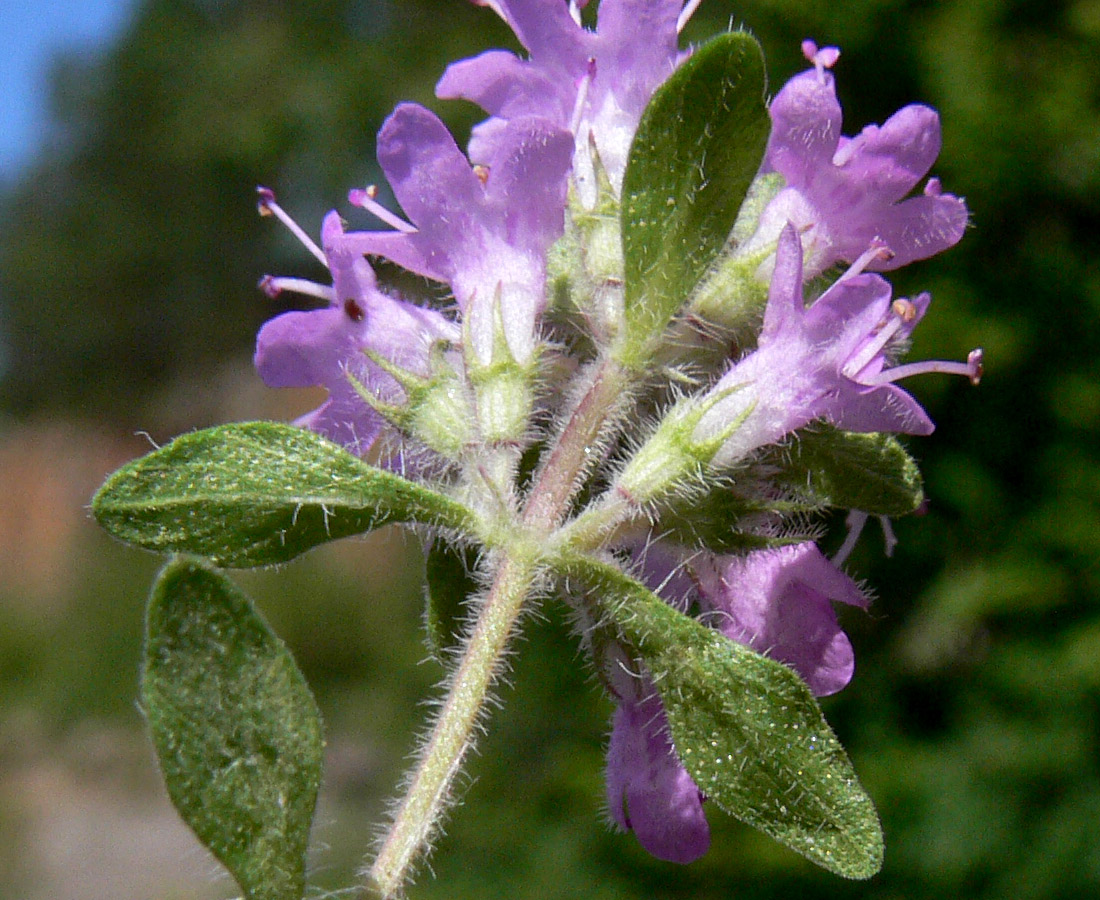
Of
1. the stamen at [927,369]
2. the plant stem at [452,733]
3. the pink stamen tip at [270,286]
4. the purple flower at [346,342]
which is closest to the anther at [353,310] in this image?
the purple flower at [346,342]

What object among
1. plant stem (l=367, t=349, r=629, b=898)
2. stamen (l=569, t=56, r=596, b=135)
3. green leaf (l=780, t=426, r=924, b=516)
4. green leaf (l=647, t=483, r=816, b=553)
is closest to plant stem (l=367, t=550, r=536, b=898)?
plant stem (l=367, t=349, r=629, b=898)

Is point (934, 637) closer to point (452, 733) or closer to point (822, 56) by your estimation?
point (822, 56)

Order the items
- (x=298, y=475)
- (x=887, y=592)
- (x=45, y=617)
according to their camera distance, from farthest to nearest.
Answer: (x=45, y=617)
(x=887, y=592)
(x=298, y=475)

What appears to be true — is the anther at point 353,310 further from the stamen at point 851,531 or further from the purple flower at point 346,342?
the stamen at point 851,531

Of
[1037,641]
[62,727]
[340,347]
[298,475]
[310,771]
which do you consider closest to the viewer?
[310,771]

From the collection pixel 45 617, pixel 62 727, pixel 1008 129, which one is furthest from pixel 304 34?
pixel 1008 129

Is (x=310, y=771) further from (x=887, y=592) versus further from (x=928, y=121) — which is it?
(x=887, y=592)
